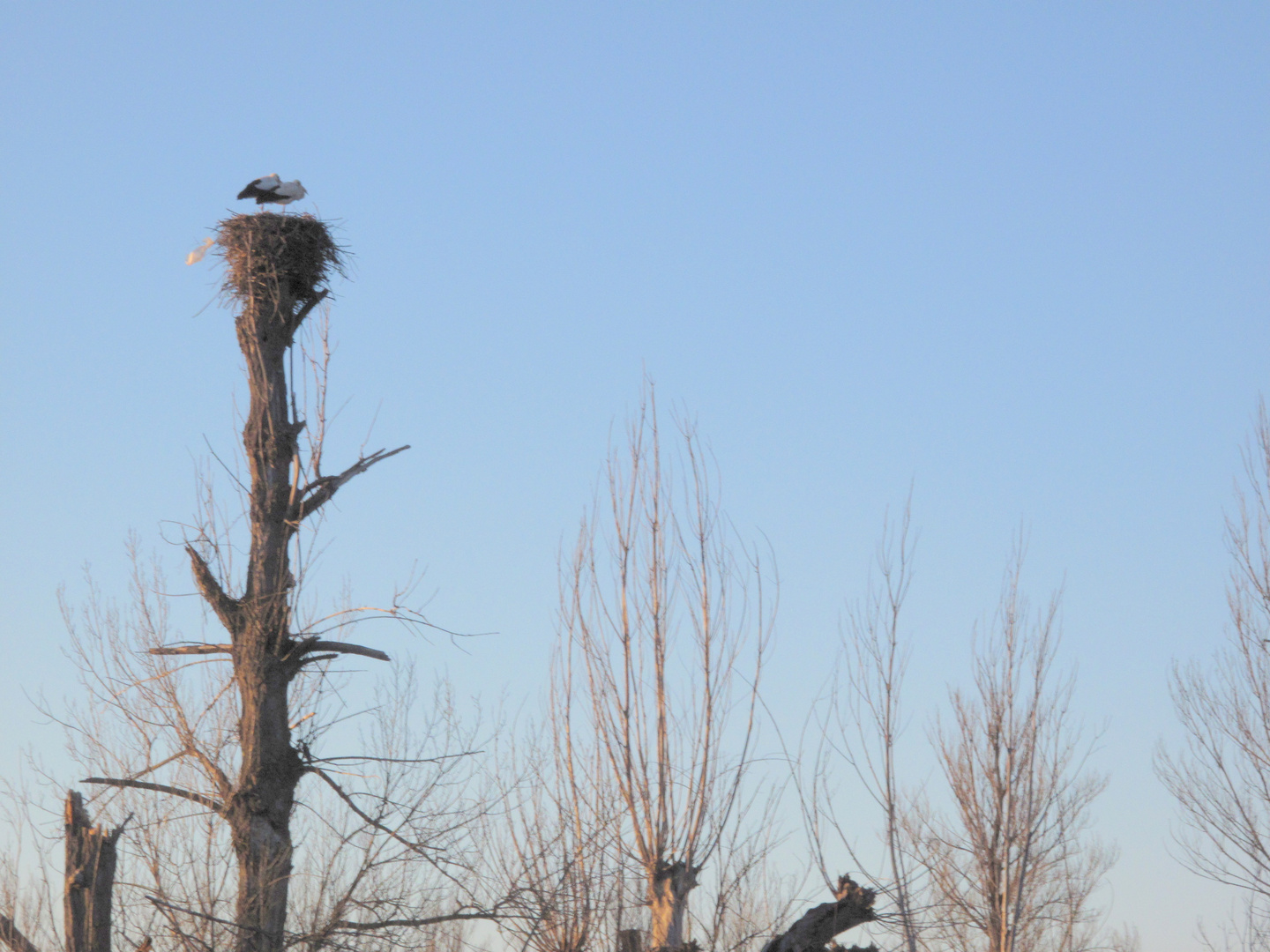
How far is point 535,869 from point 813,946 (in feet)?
8.27

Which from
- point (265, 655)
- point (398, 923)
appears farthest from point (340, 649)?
point (398, 923)

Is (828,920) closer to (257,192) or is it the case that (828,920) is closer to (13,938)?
(13,938)

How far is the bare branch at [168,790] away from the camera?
688 centimetres

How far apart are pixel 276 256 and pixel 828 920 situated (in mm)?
5367

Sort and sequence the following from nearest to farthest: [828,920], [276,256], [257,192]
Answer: [828,920]
[276,256]
[257,192]

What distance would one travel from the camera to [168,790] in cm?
691

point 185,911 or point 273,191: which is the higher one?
point 273,191

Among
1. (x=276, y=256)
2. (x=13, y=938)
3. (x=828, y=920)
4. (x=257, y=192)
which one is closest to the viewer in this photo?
(x=828, y=920)

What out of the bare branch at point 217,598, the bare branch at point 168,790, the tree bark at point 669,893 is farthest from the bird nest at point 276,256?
the tree bark at point 669,893

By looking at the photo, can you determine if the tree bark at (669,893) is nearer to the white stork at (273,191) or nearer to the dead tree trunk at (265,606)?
the dead tree trunk at (265,606)

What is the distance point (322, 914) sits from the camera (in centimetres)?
834

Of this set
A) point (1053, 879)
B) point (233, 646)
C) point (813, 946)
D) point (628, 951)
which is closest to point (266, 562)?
point (233, 646)

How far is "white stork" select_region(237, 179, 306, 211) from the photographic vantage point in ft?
31.5

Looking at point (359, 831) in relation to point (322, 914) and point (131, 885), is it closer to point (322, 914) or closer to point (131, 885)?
point (322, 914)
